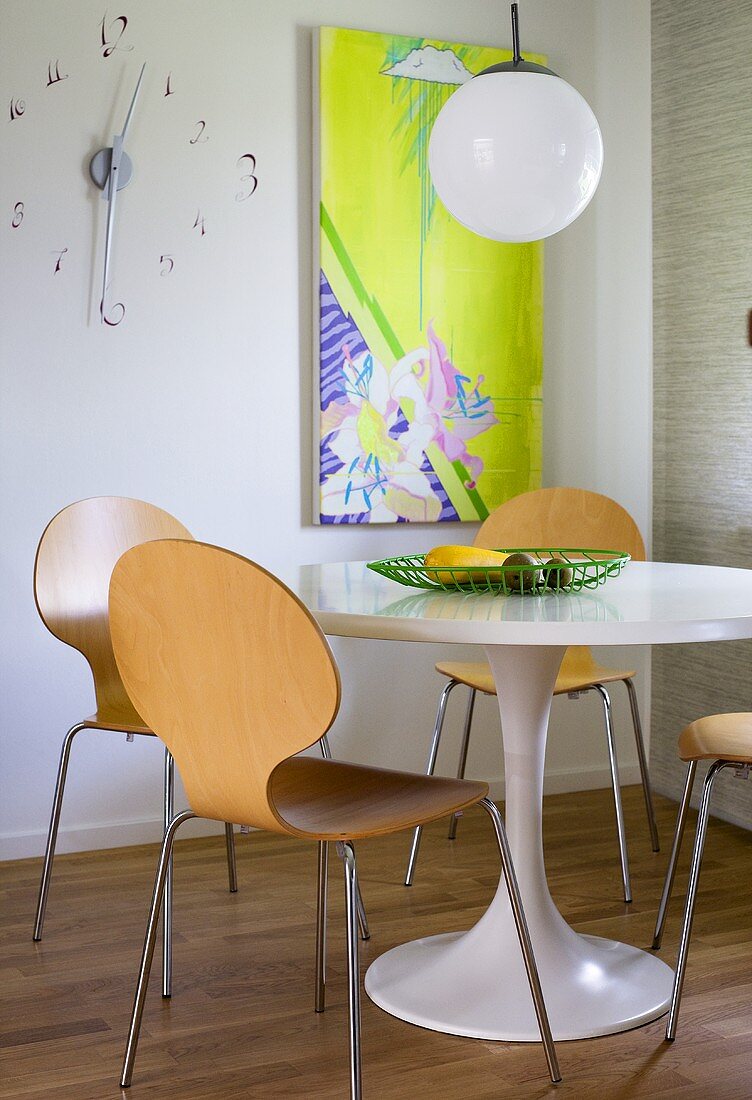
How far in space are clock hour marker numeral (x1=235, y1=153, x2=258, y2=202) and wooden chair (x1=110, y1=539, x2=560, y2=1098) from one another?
1.74 metres

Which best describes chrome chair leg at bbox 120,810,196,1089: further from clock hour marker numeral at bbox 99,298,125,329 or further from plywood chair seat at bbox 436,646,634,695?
clock hour marker numeral at bbox 99,298,125,329

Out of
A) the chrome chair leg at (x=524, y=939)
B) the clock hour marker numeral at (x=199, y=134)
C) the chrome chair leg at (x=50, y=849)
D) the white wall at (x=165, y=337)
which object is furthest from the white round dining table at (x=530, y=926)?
the clock hour marker numeral at (x=199, y=134)

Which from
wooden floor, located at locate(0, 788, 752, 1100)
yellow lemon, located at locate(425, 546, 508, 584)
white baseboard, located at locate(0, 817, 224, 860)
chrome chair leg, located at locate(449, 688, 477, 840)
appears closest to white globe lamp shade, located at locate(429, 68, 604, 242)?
yellow lemon, located at locate(425, 546, 508, 584)

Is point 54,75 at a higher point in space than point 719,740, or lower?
higher

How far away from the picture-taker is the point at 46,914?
2.66 metres

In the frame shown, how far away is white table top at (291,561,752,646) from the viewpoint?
5.56ft

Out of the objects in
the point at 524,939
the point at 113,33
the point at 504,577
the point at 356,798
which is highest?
the point at 113,33

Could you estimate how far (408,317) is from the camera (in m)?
3.36

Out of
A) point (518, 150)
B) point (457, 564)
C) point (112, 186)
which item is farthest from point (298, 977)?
point (112, 186)

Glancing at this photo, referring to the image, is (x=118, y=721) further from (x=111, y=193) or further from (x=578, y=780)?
(x=578, y=780)

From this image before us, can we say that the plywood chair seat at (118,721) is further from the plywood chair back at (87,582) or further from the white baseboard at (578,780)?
the white baseboard at (578,780)

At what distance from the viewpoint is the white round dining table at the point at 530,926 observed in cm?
195

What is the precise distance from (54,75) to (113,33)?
0.18m

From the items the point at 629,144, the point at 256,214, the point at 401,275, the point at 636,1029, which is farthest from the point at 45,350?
the point at 636,1029
